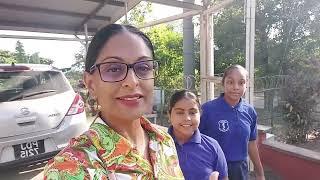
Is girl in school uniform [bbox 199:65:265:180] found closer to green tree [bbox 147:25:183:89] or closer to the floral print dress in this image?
the floral print dress

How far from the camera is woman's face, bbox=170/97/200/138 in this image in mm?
2262

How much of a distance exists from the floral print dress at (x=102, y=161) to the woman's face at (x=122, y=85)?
0.06 meters

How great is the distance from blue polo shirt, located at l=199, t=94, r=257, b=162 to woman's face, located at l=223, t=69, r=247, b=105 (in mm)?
51

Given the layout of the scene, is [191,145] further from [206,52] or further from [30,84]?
[206,52]

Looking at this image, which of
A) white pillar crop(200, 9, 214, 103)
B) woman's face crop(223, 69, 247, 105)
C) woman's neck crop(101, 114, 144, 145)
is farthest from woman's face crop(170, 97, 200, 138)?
white pillar crop(200, 9, 214, 103)

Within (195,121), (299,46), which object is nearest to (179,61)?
(299,46)

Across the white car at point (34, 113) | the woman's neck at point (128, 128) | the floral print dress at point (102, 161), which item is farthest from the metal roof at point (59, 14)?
the floral print dress at point (102, 161)

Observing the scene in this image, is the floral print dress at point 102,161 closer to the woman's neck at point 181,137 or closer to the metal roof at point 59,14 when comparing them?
the woman's neck at point 181,137

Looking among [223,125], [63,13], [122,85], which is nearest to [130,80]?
[122,85]

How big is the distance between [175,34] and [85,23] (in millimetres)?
8668

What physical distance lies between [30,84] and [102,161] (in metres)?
3.79

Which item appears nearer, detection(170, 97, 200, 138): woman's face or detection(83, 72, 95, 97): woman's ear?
detection(83, 72, 95, 97): woman's ear

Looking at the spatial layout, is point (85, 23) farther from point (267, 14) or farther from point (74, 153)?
point (267, 14)

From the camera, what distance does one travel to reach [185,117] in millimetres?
2273
